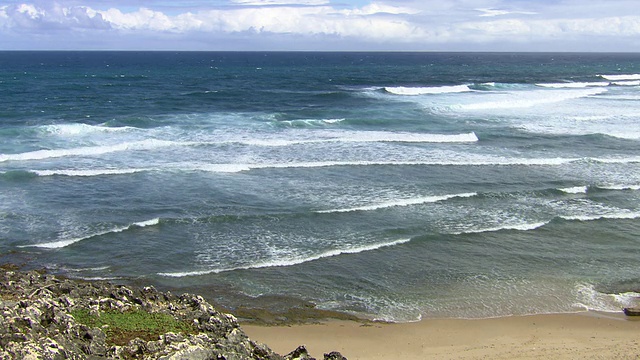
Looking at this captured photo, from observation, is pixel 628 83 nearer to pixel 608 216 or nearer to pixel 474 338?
pixel 608 216

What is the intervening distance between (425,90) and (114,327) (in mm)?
60918

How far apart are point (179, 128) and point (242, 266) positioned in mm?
24291

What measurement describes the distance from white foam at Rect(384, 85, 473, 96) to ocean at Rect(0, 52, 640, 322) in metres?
17.4

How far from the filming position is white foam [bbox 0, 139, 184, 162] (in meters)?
32.6

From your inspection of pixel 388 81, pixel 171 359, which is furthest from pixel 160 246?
pixel 388 81

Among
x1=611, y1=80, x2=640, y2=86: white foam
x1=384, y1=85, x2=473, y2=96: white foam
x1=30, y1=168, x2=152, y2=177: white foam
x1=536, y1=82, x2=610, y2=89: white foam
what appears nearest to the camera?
x1=30, y1=168, x2=152, y2=177: white foam

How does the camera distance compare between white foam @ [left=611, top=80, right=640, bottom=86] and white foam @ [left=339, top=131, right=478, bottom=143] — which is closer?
white foam @ [left=339, top=131, right=478, bottom=143]

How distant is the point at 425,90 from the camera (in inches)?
2707

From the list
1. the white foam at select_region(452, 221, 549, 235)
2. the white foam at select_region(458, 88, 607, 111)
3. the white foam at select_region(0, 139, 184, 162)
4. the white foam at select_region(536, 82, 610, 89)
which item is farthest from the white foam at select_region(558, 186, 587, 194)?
the white foam at select_region(536, 82, 610, 89)

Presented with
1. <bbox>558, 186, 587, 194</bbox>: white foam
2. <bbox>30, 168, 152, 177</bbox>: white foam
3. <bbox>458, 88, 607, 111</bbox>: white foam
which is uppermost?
<bbox>458, 88, 607, 111</bbox>: white foam

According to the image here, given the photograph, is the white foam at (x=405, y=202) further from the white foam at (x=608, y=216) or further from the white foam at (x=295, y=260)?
the white foam at (x=608, y=216)

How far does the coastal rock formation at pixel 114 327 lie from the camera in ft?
33.0

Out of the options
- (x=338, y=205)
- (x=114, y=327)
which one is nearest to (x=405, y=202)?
(x=338, y=205)

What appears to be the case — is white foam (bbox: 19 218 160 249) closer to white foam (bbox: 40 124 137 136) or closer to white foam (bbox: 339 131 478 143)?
white foam (bbox: 339 131 478 143)
